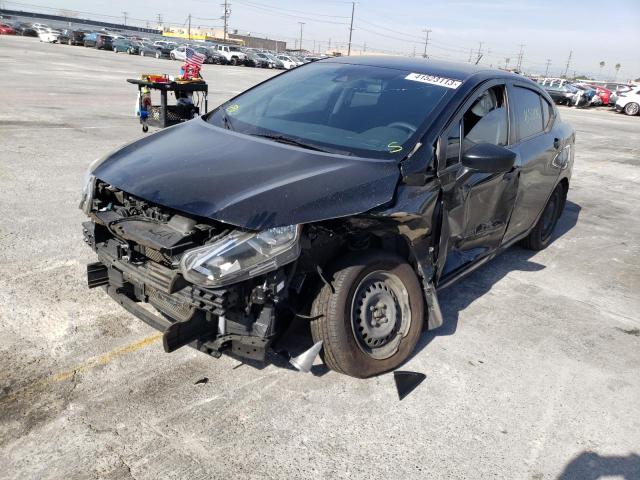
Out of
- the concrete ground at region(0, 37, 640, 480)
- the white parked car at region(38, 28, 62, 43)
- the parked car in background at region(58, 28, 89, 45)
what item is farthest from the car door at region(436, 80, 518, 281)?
the white parked car at region(38, 28, 62, 43)

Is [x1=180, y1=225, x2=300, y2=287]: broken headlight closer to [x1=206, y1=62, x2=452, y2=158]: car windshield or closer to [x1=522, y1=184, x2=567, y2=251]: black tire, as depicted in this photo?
[x1=206, y1=62, x2=452, y2=158]: car windshield

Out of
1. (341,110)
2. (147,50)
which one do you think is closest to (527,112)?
(341,110)

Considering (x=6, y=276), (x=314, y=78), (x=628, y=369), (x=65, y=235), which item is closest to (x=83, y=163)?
(x=65, y=235)

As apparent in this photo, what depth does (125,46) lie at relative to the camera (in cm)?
4825

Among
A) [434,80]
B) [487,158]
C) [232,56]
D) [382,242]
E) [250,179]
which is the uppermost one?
[434,80]

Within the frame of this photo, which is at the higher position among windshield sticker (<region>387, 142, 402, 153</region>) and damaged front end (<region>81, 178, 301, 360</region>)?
Result: windshield sticker (<region>387, 142, 402, 153</region>)

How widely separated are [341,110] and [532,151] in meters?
1.83

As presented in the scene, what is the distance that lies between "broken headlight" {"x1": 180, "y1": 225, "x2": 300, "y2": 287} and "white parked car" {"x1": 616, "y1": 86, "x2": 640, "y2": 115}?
3461cm

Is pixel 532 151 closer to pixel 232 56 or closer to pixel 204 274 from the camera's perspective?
pixel 204 274

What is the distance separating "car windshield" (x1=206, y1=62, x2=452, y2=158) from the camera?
344cm

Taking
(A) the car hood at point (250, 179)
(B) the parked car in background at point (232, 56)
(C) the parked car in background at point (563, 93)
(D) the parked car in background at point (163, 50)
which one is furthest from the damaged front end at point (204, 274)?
(B) the parked car in background at point (232, 56)

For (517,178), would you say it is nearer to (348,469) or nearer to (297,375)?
(297,375)

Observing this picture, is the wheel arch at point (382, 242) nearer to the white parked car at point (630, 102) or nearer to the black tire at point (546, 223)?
the black tire at point (546, 223)

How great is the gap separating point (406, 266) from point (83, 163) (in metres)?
5.86
